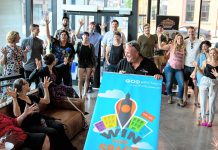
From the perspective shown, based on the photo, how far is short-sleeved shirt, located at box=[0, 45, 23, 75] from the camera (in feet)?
17.3

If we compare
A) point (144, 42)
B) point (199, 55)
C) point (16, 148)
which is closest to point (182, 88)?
point (199, 55)

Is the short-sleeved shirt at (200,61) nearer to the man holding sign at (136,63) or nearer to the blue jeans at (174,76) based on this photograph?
the blue jeans at (174,76)

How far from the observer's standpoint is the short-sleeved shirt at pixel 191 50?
20.9ft

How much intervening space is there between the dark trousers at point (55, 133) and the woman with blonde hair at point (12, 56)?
1.58 metres

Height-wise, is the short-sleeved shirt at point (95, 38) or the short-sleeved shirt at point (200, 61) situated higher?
the short-sleeved shirt at point (95, 38)

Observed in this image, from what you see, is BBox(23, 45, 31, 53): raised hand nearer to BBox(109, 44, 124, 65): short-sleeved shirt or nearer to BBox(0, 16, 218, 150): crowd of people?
BBox(0, 16, 218, 150): crowd of people

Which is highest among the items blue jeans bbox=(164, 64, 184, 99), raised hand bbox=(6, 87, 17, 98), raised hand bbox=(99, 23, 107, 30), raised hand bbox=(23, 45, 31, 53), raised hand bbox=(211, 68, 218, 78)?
raised hand bbox=(99, 23, 107, 30)

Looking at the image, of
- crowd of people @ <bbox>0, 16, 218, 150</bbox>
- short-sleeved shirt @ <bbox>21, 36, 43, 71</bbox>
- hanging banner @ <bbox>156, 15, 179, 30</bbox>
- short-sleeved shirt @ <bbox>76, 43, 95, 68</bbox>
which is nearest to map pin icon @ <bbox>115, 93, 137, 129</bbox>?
crowd of people @ <bbox>0, 16, 218, 150</bbox>

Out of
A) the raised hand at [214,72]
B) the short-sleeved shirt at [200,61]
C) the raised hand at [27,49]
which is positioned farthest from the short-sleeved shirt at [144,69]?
the raised hand at [27,49]

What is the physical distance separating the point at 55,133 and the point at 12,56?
196cm

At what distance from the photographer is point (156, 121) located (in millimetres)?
3268

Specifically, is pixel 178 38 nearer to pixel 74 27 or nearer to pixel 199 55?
pixel 199 55

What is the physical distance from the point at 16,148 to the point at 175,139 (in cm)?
254

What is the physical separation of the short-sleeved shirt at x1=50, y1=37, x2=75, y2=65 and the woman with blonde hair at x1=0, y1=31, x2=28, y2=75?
0.75 m
